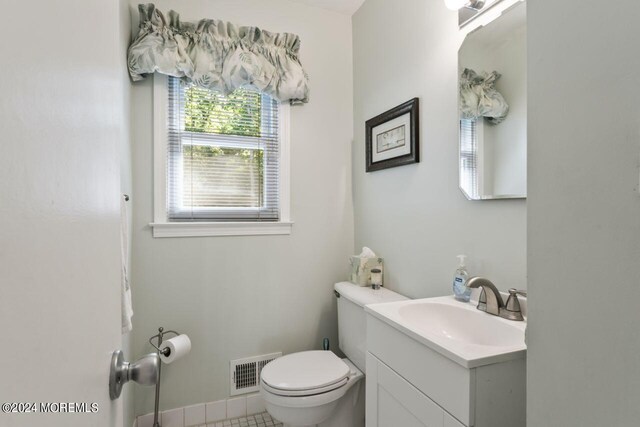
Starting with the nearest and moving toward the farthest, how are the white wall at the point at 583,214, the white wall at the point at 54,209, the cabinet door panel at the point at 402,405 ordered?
the white wall at the point at 54,209 → the white wall at the point at 583,214 → the cabinet door panel at the point at 402,405

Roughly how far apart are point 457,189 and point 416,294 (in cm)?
57

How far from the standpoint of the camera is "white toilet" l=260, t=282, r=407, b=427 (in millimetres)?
1411

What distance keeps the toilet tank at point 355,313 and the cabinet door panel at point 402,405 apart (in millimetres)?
455

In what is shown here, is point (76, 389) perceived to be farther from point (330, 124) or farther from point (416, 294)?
point (330, 124)

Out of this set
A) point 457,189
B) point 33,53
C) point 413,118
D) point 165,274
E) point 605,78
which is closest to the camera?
point 33,53

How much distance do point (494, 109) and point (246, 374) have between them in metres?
1.91

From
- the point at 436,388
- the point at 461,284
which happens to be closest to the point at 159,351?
the point at 436,388

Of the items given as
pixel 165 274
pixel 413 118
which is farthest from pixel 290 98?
pixel 165 274

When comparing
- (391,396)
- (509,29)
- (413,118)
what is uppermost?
(509,29)

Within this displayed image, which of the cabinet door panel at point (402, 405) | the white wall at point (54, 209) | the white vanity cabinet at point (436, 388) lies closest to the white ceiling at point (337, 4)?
the white wall at point (54, 209)

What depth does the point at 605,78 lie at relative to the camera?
45 centimetres

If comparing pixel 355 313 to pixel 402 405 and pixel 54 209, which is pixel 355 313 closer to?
pixel 402 405

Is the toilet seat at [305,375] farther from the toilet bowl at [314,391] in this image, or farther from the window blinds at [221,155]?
the window blinds at [221,155]

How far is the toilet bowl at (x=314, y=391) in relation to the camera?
1.40m
